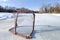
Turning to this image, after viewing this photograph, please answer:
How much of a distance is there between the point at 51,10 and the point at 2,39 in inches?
1554

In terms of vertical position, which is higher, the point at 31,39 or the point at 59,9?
the point at 31,39

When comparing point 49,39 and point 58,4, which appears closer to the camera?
point 49,39

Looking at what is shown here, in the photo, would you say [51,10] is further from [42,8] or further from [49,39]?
[49,39]

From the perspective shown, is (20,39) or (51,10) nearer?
(20,39)

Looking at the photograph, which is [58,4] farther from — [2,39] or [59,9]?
[2,39]

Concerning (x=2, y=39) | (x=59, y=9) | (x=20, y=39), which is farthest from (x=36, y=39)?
(x=59, y=9)

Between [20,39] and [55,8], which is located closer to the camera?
[20,39]

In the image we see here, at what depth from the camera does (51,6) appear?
44.1m

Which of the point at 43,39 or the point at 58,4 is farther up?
the point at 43,39

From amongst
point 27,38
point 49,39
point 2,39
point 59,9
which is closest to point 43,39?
point 49,39

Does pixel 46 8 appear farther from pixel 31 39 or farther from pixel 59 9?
pixel 31 39

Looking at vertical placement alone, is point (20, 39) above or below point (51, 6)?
above

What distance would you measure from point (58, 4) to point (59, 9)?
139cm

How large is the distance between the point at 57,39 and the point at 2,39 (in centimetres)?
182
